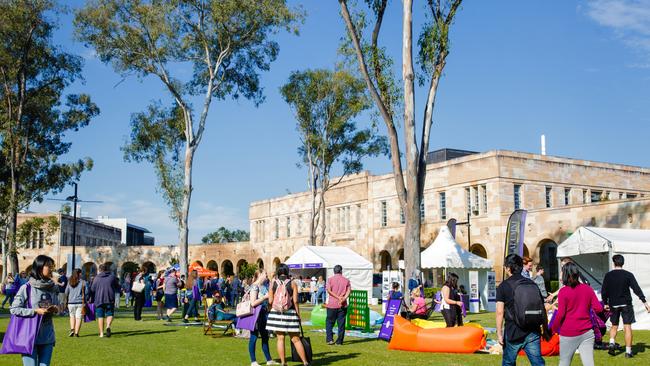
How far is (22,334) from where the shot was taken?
266 inches

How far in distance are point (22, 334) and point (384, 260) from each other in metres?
42.8

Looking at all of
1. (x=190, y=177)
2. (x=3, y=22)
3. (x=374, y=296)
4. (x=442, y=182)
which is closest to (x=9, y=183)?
(x=3, y=22)

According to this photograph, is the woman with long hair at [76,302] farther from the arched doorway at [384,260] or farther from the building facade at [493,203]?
the arched doorway at [384,260]

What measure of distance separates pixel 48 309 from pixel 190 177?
25.2 metres

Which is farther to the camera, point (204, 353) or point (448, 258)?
point (448, 258)

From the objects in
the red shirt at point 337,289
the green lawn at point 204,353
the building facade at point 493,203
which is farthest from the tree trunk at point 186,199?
the red shirt at point 337,289

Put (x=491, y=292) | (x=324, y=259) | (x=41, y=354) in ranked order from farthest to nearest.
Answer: (x=324, y=259) < (x=491, y=292) < (x=41, y=354)

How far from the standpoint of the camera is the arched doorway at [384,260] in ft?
158

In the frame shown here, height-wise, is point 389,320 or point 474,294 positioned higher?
point 389,320

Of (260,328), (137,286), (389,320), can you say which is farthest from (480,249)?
(260,328)

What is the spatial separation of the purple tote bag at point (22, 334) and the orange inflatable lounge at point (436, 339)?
24.5 ft

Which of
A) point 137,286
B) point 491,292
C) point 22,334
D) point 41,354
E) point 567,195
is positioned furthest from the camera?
point 567,195

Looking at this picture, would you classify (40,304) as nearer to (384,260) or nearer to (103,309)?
(103,309)

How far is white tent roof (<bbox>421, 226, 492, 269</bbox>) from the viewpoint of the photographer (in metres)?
26.6
